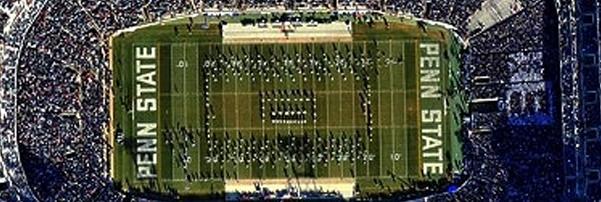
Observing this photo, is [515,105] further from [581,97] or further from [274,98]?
[274,98]

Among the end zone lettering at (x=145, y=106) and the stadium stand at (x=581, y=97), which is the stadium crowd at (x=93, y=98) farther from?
the end zone lettering at (x=145, y=106)

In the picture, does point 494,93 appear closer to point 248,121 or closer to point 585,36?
point 585,36

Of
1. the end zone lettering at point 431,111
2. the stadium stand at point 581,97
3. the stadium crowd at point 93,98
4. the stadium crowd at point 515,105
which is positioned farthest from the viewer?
the end zone lettering at point 431,111

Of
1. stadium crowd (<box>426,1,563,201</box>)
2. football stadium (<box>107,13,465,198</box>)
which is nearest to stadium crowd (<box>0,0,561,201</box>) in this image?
stadium crowd (<box>426,1,563,201</box>)

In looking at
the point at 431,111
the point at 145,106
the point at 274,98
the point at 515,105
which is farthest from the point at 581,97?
the point at 145,106

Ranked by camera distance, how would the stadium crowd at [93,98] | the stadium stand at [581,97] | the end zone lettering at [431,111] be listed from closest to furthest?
the stadium stand at [581,97] → the stadium crowd at [93,98] → the end zone lettering at [431,111]

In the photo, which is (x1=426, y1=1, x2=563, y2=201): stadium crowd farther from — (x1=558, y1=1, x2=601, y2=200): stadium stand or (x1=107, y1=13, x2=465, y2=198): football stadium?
(x1=107, y1=13, x2=465, y2=198): football stadium

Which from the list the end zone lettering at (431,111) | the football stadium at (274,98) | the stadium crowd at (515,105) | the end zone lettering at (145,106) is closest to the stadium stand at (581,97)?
the stadium crowd at (515,105)
